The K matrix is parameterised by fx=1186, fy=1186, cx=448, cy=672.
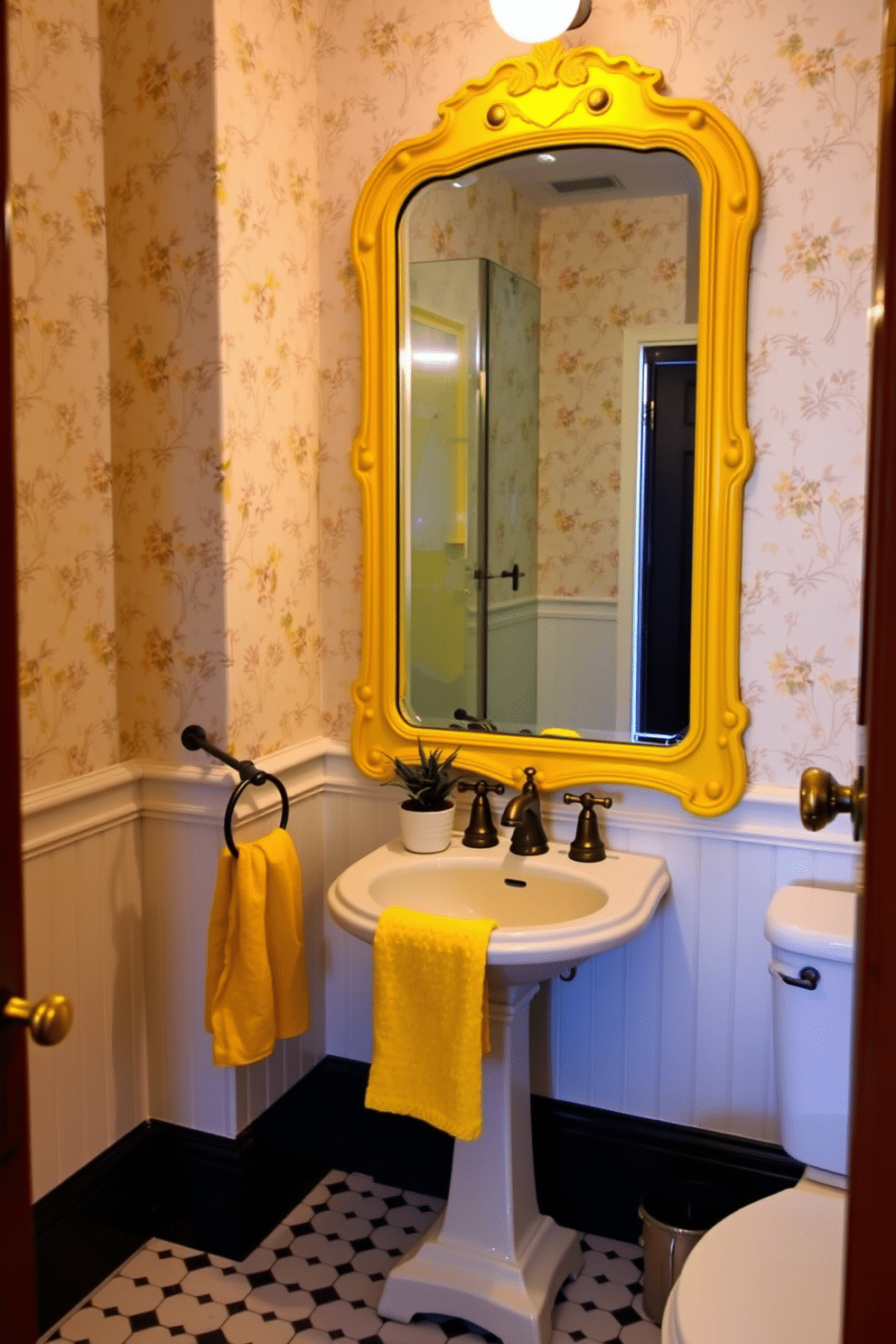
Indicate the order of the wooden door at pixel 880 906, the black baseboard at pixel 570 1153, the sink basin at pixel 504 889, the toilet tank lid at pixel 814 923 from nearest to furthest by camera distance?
1. the wooden door at pixel 880 906
2. the toilet tank lid at pixel 814 923
3. the sink basin at pixel 504 889
4. the black baseboard at pixel 570 1153

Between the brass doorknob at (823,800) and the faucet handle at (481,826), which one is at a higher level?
the brass doorknob at (823,800)

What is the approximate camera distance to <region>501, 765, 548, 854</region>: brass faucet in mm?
2160

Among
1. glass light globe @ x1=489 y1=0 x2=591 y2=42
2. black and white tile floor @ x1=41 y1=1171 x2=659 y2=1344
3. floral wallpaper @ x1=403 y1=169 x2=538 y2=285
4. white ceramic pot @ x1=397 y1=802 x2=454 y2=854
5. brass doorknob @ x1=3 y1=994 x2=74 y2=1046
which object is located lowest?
black and white tile floor @ x1=41 y1=1171 x2=659 y2=1344

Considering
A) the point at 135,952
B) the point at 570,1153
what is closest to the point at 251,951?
the point at 135,952

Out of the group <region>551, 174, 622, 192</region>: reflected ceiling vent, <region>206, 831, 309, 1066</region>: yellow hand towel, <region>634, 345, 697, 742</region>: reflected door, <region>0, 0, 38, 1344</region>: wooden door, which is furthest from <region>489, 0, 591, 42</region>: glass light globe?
<region>206, 831, 309, 1066</region>: yellow hand towel

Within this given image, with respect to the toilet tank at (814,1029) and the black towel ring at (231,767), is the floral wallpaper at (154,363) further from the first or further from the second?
the toilet tank at (814,1029)

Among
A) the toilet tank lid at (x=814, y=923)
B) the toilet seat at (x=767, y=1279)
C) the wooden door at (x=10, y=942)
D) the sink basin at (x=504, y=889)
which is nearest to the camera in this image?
the wooden door at (x=10, y=942)

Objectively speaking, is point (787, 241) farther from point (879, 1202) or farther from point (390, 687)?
point (879, 1202)

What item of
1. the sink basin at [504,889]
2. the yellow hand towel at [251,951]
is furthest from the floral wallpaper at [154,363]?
the sink basin at [504,889]

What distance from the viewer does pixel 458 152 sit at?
2199 millimetres

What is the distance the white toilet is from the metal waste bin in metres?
0.31

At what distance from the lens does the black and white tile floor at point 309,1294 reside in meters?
2.02

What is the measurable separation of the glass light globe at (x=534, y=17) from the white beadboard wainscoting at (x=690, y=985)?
1.32 m

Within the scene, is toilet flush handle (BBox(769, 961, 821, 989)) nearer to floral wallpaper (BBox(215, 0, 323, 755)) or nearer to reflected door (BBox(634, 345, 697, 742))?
reflected door (BBox(634, 345, 697, 742))
